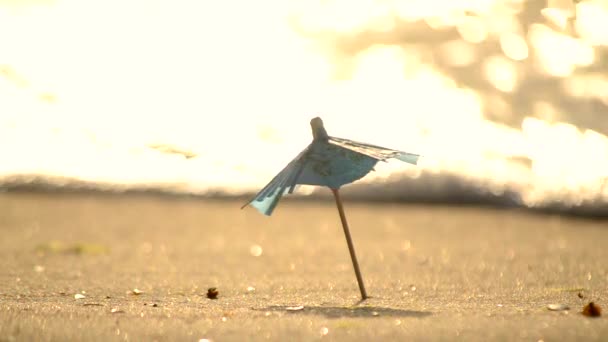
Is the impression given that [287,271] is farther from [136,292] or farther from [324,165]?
[324,165]

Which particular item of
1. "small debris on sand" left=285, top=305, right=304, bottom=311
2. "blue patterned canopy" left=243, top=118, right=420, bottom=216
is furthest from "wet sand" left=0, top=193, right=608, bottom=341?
"blue patterned canopy" left=243, top=118, right=420, bottom=216

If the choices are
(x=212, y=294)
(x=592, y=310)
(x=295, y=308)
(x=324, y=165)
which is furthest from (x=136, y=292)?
(x=592, y=310)

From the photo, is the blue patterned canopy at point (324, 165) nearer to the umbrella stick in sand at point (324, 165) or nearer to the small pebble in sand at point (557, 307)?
the umbrella stick in sand at point (324, 165)

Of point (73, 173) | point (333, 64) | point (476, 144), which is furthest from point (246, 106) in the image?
point (73, 173)

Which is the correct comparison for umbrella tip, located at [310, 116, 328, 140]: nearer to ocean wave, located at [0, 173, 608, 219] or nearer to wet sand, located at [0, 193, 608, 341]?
wet sand, located at [0, 193, 608, 341]

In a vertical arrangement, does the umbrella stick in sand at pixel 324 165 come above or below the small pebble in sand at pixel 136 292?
above

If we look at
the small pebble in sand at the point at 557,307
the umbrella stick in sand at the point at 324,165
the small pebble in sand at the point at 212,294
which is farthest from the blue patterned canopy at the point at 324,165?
the small pebble in sand at the point at 557,307

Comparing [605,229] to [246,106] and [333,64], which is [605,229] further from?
[246,106]
